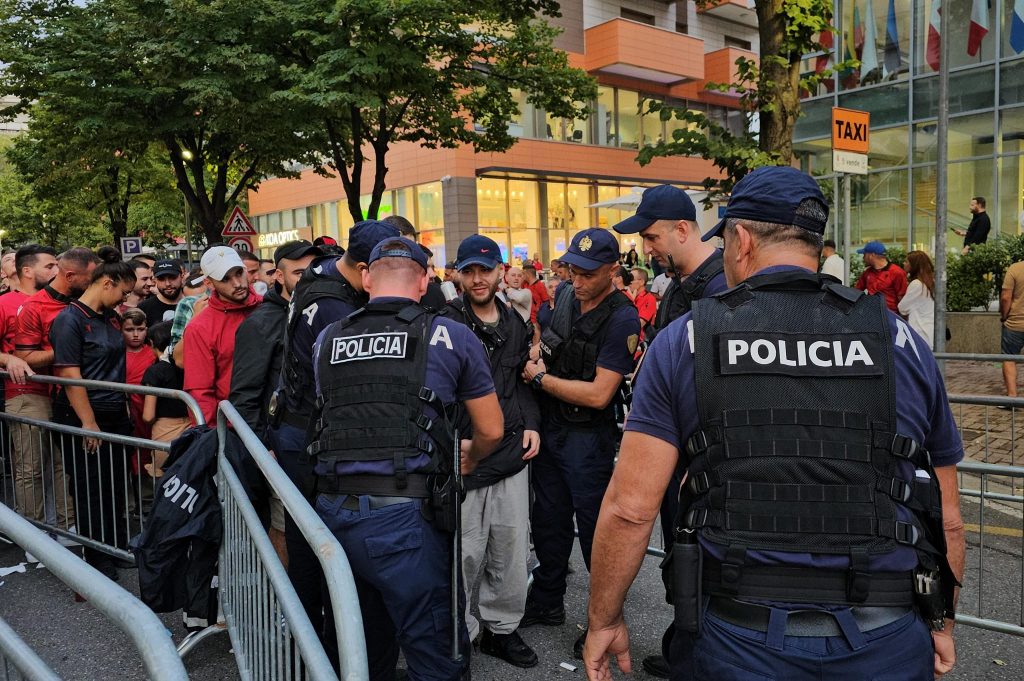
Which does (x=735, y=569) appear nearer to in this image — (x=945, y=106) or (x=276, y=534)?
(x=276, y=534)

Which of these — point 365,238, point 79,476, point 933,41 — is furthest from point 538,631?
point 933,41

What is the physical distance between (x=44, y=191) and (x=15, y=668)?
22101 millimetres

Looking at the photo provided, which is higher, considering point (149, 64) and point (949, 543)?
point (149, 64)

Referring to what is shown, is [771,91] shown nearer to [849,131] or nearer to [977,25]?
[849,131]

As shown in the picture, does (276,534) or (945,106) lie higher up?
(945,106)

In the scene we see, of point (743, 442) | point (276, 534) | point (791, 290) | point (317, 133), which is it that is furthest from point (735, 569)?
point (317, 133)

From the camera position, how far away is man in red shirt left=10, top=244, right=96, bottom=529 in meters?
5.21

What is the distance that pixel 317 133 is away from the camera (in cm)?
1563

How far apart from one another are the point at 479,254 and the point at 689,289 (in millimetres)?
1080

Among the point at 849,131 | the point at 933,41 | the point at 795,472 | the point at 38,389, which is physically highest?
the point at 933,41

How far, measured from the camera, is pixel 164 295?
26.3ft

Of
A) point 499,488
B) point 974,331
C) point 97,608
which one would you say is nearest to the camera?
point 97,608

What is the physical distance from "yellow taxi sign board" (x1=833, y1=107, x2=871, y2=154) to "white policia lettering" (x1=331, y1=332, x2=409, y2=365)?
5.85 meters

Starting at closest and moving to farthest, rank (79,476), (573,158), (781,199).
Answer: (781,199) → (79,476) → (573,158)
